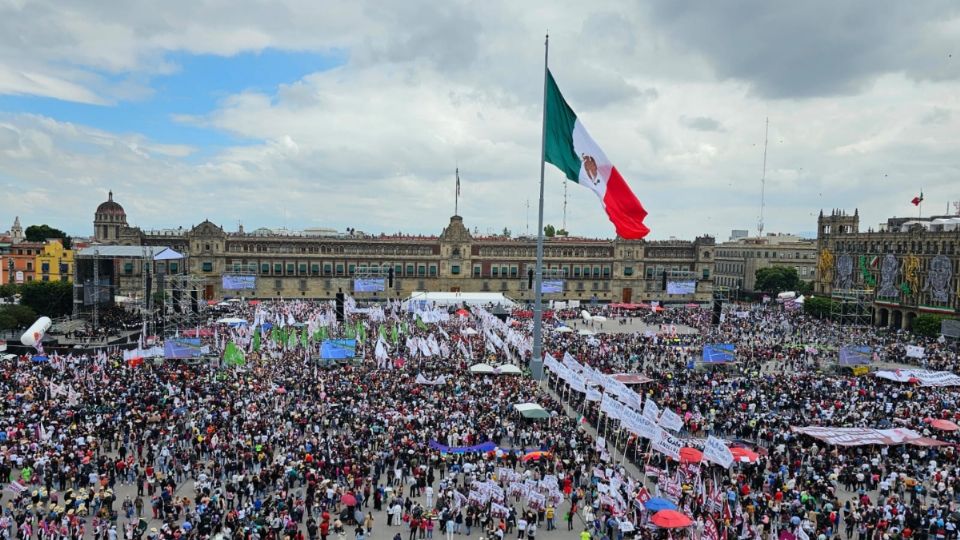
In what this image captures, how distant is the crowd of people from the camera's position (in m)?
17.7

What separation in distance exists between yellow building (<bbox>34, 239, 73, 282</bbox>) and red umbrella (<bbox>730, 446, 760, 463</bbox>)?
80.5 meters

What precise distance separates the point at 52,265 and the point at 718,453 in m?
84.4

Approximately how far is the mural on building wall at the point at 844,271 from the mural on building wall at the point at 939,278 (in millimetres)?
9438

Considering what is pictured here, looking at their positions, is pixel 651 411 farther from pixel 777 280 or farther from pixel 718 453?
pixel 777 280

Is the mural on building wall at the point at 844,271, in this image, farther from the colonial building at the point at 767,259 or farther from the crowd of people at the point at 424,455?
the crowd of people at the point at 424,455

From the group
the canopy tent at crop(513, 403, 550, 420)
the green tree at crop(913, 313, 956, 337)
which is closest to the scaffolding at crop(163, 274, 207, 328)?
the canopy tent at crop(513, 403, 550, 420)

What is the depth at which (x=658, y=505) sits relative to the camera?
17.2 meters

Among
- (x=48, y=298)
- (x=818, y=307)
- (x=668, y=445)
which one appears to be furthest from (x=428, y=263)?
(x=668, y=445)

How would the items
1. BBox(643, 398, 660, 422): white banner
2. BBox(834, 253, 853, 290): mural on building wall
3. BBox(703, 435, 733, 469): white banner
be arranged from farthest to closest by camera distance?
BBox(834, 253, 853, 290): mural on building wall
BBox(643, 398, 660, 422): white banner
BBox(703, 435, 733, 469): white banner

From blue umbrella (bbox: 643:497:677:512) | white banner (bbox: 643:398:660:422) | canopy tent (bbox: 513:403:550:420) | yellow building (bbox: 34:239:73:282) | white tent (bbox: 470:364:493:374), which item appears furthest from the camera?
yellow building (bbox: 34:239:73:282)

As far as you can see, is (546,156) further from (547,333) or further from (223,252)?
(223,252)

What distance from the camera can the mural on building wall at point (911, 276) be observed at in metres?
61.8

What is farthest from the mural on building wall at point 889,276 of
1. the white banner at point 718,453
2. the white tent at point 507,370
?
the white banner at point 718,453

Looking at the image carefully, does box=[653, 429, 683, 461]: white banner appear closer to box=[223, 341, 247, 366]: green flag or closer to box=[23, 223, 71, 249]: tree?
box=[223, 341, 247, 366]: green flag
